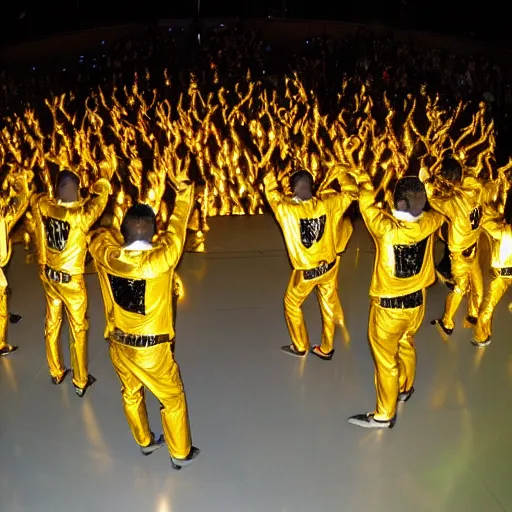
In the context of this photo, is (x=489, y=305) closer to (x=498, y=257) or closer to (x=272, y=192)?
(x=498, y=257)

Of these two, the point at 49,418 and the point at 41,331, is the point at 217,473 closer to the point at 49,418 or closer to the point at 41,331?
the point at 49,418

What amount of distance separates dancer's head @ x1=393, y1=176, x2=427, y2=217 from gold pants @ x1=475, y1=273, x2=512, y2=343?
4.70 feet

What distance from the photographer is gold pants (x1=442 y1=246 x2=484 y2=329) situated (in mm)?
4609

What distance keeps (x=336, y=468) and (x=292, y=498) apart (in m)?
0.33

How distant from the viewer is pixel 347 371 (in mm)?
4426

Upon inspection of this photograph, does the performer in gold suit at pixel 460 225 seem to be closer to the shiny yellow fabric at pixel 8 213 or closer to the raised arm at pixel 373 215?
the raised arm at pixel 373 215

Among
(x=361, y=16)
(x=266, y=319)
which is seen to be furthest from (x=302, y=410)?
(x=361, y=16)

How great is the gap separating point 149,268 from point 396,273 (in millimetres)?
1349

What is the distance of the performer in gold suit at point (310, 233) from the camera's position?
3.88 meters

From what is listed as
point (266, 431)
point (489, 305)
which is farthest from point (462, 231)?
point (266, 431)

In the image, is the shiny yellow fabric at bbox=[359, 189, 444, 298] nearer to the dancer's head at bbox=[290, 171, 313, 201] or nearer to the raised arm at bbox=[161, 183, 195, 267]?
the dancer's head at bbox=[290, 171, 313, 201]

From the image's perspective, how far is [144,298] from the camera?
302 cm

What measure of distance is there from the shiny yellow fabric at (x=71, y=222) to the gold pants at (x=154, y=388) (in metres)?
0.74

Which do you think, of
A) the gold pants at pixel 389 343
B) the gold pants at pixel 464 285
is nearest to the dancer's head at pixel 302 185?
the gold pants at pixel 389 343
